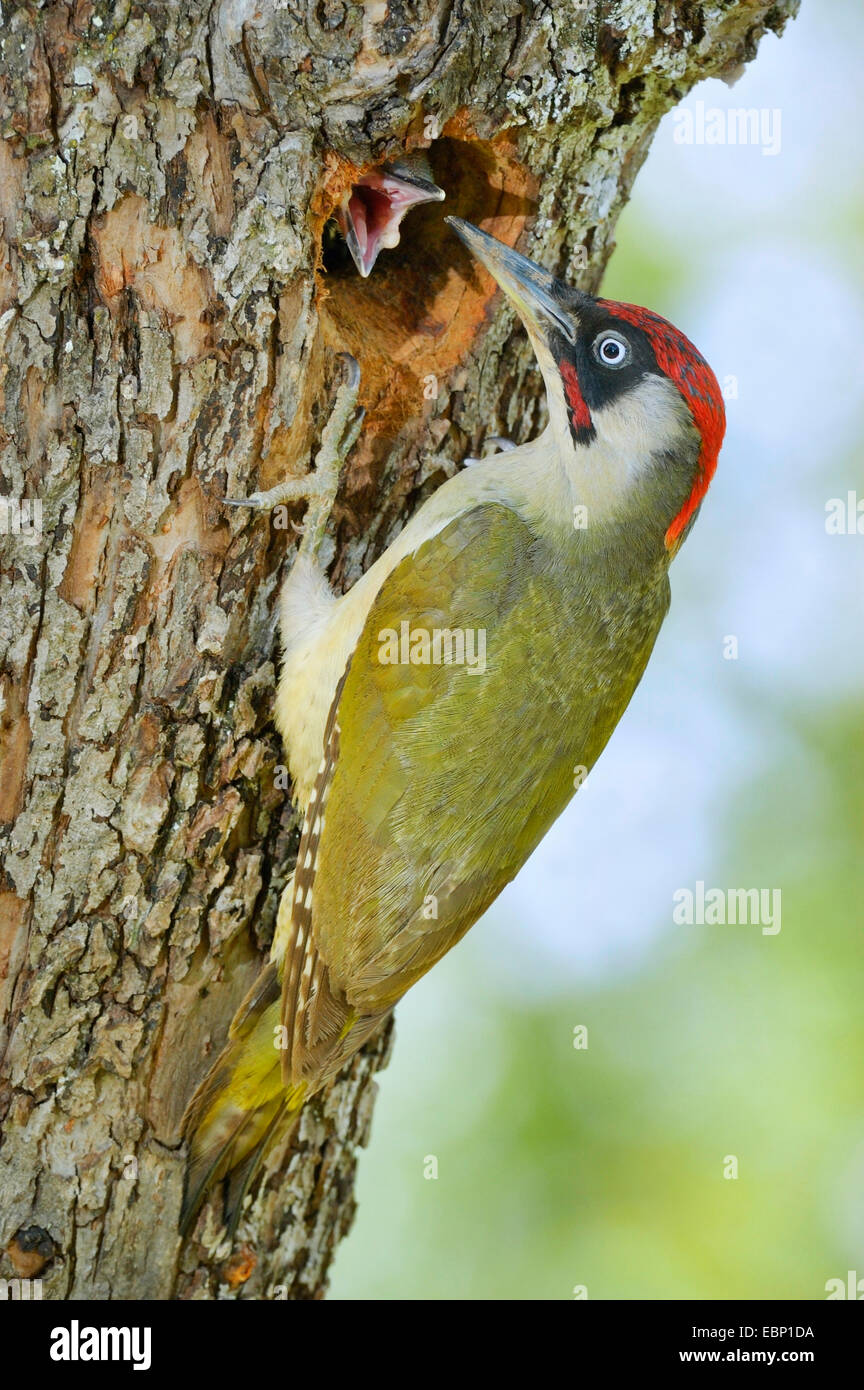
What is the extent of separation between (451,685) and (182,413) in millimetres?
834

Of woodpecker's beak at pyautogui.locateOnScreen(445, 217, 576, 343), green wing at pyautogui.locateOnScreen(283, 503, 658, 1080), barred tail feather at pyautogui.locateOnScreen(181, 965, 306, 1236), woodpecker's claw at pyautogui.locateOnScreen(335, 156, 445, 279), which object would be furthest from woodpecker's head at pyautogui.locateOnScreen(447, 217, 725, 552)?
barred tail feather at pyautogui.locateOnScreen(181, 965, 306, 1236)

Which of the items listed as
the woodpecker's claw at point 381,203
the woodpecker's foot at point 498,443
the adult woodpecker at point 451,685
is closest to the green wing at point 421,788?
the adult woodpecker at point 451,685

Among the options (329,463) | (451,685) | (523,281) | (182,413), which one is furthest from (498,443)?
(182,413)

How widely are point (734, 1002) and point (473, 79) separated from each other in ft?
11.7

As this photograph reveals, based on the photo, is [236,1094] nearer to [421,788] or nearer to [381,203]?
[421,788]

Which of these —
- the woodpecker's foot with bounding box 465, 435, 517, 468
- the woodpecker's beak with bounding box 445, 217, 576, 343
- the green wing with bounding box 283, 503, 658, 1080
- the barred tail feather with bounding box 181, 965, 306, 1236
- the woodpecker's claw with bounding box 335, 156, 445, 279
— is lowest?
the barred tail feather with bounding box 181, 965, 306, 1236

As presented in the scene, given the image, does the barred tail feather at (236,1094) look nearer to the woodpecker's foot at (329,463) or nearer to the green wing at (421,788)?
the green wing at (421,788)

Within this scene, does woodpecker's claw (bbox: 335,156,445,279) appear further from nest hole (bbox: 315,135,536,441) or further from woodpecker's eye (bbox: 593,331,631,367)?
woodpecker's eye (bbox: 593,331,631,367)

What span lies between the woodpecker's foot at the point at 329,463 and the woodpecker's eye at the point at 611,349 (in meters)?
0.58

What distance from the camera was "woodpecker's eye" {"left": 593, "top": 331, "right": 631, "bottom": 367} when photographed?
282cm

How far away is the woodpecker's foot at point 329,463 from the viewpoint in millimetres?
2693

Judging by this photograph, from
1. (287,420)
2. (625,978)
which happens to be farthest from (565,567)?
(625,978)

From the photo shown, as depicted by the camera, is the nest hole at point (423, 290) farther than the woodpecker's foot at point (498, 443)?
No

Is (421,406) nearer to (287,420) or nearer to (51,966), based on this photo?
(287,420)
